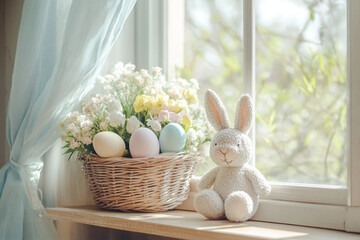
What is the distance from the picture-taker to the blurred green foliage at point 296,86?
1292 millimetres

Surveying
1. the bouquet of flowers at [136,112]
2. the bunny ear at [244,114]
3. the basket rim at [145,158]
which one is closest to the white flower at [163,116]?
the bouquet of flowers at [136,112]

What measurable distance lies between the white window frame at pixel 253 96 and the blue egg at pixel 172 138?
0.21 m

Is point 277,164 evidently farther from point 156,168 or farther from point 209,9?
point 209,9

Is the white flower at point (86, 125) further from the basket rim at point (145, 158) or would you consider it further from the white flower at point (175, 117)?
the white flower at point (175, 117)

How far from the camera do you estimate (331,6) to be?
1303 millimetres

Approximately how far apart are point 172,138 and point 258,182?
0.89 ft

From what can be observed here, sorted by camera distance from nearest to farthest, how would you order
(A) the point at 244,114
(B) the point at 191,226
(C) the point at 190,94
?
1. (B) the point at 191,226
2. (A) the point at 244,114
3. (C) the point at 190,94

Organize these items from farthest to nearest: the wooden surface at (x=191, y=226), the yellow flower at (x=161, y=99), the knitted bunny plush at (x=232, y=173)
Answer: the yellow flower at (x=161, y=99) < the knitted bunny plush at (x=232, y=173) < the wooden surface at (x=191, y=226)

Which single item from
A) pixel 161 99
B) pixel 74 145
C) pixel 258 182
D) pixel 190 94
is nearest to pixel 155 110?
pixel 161 99

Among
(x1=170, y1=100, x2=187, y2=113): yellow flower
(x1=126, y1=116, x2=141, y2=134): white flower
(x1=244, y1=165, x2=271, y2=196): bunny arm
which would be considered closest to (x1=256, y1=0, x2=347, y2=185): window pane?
(x1=244, y1=165, x2=271, y2=196): bunny arm

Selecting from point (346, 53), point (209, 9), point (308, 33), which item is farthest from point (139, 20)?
point (346, 53)

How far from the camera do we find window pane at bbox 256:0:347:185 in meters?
1.29

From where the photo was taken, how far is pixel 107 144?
1.37m

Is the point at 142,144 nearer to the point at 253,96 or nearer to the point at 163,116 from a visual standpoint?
the point at 163,116
